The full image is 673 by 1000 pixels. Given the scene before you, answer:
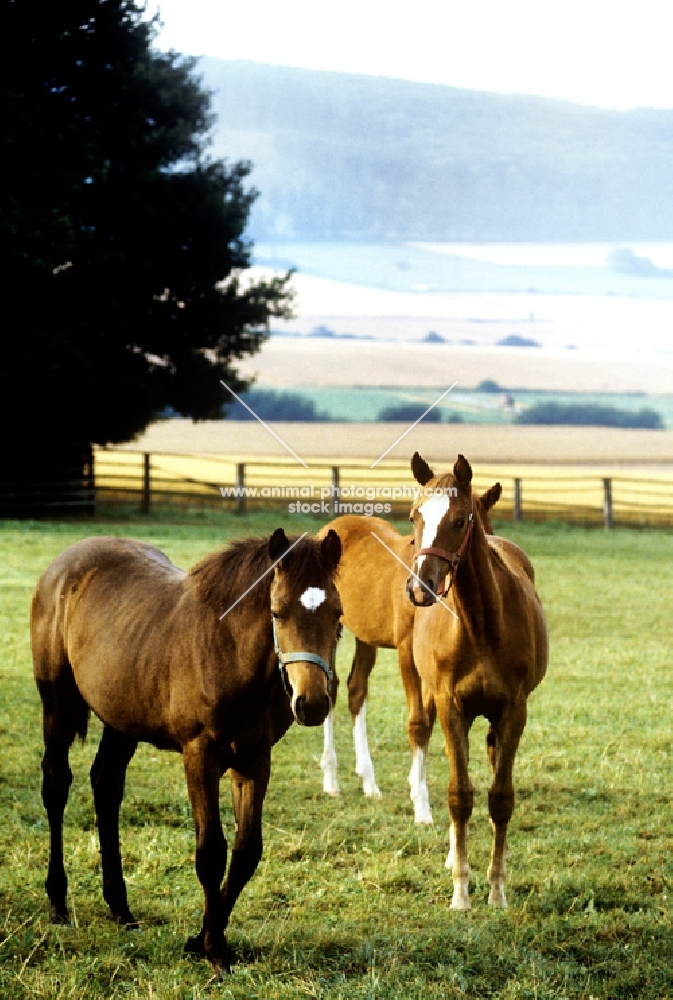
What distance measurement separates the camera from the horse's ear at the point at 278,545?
14.0 ft

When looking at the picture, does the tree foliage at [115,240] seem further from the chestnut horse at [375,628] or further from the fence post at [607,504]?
the chestnut horse at [375,628]

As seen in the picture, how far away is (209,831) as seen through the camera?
14.9ft

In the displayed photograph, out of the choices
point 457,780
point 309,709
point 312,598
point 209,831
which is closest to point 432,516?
point 312,598

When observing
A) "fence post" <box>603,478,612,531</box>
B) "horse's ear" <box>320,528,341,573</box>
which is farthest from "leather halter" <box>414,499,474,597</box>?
"fence post" <box>603,478,612,531</box>

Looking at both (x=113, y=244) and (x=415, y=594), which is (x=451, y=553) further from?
(x=113, y=244)

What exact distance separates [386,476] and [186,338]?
567 cm

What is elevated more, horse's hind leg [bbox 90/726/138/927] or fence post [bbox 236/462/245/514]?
fence post [bbox 236/462/245/514]

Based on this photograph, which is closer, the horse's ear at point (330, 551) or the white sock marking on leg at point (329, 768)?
the horse's ear at point (330, 551)

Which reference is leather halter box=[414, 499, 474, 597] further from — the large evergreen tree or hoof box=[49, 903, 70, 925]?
the large evergreen tree

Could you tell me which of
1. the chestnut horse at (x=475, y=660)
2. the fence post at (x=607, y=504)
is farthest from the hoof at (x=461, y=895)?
the fence post at (x=607, y=504)

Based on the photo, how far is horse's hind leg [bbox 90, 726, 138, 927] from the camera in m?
5.26

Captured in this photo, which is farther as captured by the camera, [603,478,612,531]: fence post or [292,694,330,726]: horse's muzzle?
[603,478,612,531]: fence post

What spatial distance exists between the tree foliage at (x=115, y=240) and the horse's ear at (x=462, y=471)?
1877 cm

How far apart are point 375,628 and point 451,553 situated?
2.52 metres
